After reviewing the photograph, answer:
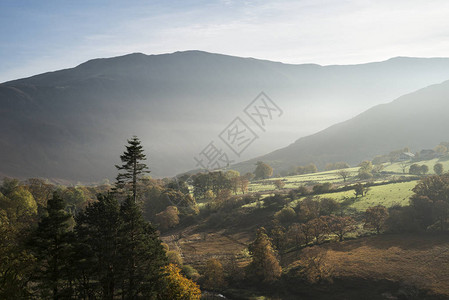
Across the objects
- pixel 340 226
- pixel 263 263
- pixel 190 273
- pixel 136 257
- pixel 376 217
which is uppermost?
pixel 136 257

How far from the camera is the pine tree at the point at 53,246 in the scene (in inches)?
1188

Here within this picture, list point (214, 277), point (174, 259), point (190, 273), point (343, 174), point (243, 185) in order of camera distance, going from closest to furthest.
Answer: point (214, 277) < point (190, 273) < point (174, 259) < point (243, 185) < point (343, 174)

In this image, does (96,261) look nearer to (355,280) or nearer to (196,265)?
(196,265)

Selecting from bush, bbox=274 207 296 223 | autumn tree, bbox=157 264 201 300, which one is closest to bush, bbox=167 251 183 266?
autumn tree, bbox=157 264 201 300

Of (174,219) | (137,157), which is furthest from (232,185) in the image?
(137,157)

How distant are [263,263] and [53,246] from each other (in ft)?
124

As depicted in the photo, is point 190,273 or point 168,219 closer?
point 190,273

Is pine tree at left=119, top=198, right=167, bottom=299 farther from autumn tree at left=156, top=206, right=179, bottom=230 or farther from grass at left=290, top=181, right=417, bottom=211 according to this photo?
grass at left=290, top=181, right=417, bottom=211

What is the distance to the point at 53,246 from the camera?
30.8 m

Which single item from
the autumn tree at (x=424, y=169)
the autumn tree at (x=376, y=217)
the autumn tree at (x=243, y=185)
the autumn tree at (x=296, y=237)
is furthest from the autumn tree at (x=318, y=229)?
the autumn tree at (x=424, y=169)

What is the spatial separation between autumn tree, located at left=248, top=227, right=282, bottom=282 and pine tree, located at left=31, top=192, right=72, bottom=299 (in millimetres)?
→ 35159

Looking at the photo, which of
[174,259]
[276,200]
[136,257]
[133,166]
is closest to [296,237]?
[174,259]

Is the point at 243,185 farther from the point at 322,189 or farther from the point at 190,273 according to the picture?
the point at 190,273

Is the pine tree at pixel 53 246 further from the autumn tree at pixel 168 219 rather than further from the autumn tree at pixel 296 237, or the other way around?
the autumn tree at pixel 168 219
